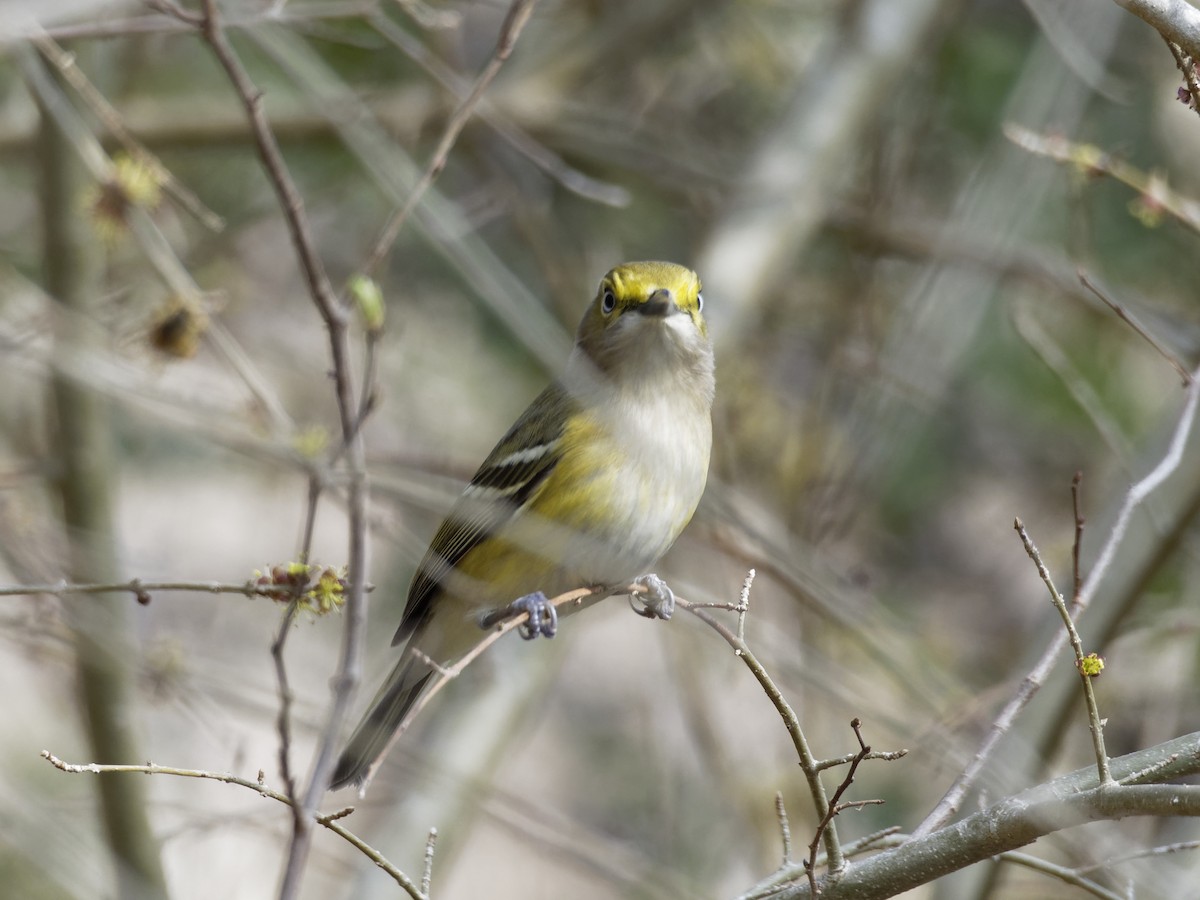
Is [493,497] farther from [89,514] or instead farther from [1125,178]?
[1125,178]

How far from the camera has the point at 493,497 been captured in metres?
4.84

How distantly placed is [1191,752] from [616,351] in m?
2.65

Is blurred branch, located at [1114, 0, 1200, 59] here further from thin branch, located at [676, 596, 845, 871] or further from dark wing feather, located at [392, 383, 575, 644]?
dark wing feather, located at [392, 383, 575, 644]

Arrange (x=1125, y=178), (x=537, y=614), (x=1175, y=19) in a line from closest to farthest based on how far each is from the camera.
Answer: (x=1175, y=19), (x=1125, y=178), (x=537, y=614)

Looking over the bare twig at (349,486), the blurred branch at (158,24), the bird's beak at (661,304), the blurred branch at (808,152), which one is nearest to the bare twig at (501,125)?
the blurred branch at (158,24)

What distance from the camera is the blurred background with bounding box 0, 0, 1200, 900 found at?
5.01m

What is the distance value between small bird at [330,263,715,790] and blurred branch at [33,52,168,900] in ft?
2.53

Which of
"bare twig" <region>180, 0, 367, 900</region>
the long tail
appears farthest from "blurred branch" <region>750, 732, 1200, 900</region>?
the long tail

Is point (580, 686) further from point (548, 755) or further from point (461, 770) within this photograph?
point (461, 770)

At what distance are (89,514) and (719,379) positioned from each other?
128 inches

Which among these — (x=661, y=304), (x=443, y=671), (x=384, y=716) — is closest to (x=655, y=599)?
(x=661, y=304)

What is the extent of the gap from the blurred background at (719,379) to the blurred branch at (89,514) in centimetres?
2

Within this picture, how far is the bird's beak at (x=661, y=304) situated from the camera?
180 inches

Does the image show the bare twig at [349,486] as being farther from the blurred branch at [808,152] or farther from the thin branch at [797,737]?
the blurred branch at [808,152]
